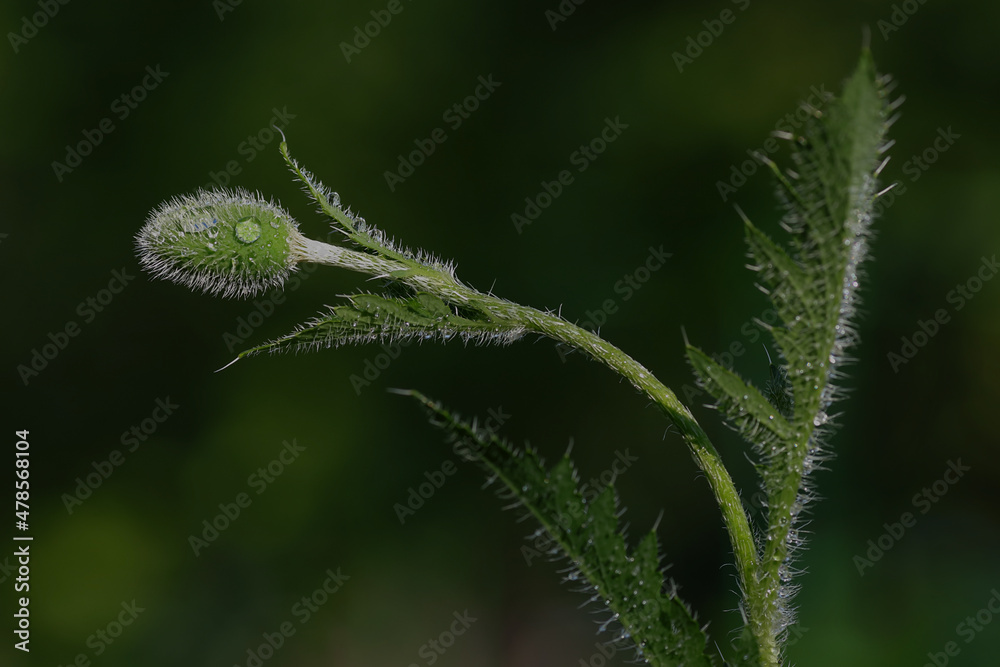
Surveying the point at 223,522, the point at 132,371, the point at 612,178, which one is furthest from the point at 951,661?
the point at 132,371


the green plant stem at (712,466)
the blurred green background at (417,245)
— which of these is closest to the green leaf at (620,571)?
the green plant stem at (712,466)

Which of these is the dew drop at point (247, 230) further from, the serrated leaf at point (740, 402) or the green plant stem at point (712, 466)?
the serrated leaf at point (740, 402)

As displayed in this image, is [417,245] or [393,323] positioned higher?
[417,245]

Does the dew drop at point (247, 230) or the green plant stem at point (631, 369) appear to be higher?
the green plant stem at point (631, 369)

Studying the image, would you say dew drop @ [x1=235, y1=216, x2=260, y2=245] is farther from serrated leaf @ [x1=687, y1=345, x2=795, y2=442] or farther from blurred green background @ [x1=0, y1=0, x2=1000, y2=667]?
blurred green background @ [x1=0, y1=0, x2=1000, y2=667]

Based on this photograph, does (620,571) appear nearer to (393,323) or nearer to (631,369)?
(631,369)

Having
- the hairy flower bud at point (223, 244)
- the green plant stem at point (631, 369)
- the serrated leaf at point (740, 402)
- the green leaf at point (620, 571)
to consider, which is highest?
the serrated leaf at point (740, 402)

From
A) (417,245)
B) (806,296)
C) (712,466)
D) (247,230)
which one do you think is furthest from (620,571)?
(417,245)
